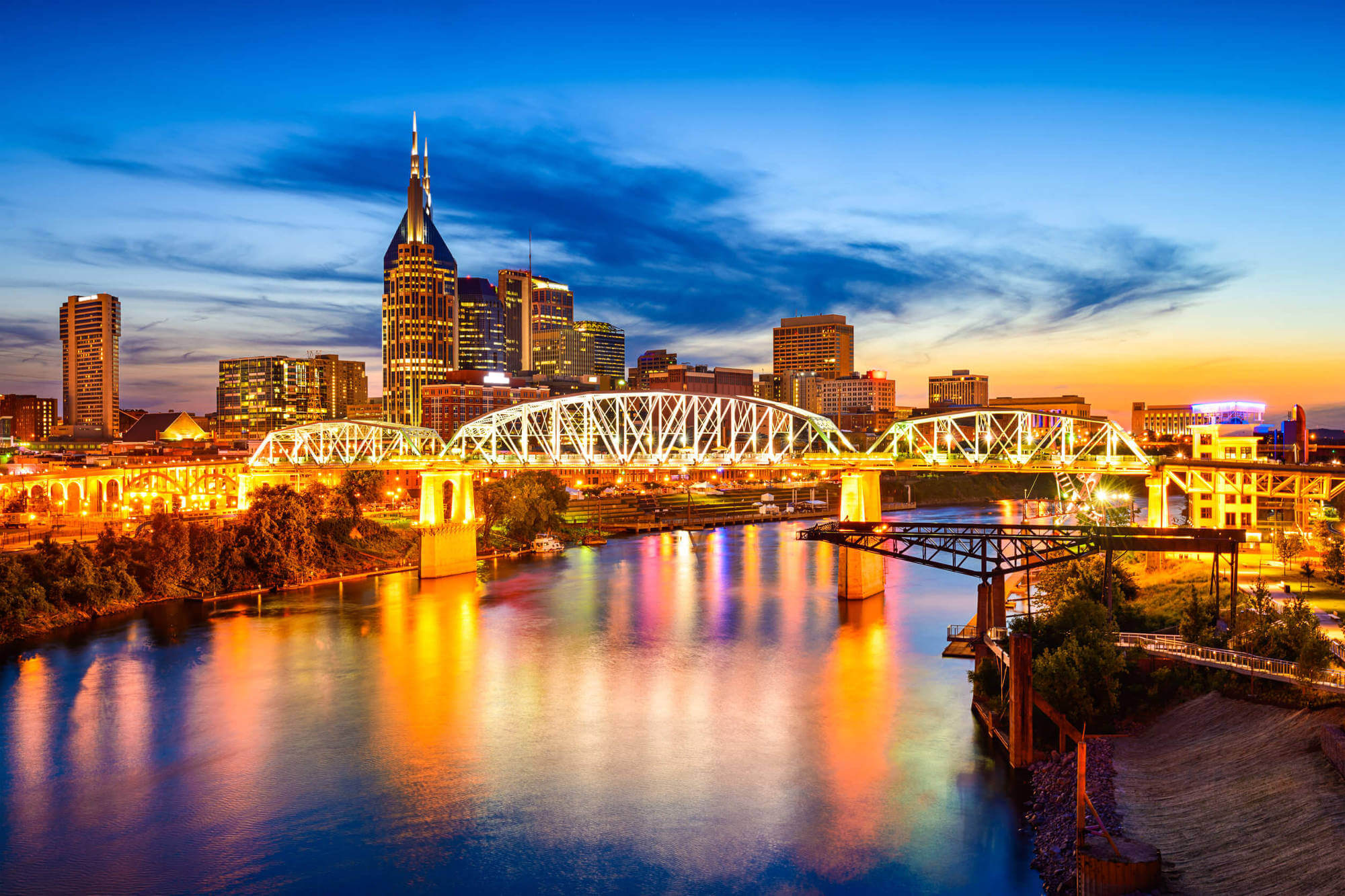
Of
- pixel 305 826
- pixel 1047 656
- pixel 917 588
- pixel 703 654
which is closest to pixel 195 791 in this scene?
pixel 305 826

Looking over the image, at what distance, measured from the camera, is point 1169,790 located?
22.9 m

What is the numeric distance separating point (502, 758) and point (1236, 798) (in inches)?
829

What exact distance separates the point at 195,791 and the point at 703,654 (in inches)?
907

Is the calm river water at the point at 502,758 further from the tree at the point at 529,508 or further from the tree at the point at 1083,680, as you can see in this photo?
the tree at the point at 529,508

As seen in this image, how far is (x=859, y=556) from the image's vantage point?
57.8m

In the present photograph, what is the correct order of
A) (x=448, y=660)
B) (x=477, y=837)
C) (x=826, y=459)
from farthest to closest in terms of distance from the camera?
1. (x=826, y=459)
2. (x=448, y=660)
3. (x=477, y=837)

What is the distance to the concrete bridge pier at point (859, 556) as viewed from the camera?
5766 centimetres

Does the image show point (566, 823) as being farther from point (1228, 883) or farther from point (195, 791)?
point (1228, 883)

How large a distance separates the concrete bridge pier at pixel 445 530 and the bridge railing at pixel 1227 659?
4981 cm

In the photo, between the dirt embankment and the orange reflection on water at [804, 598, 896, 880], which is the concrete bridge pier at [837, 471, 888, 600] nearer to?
the orange reflection on water at [804, 598, 896, 880]

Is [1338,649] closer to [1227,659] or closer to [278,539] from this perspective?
[1227,659]

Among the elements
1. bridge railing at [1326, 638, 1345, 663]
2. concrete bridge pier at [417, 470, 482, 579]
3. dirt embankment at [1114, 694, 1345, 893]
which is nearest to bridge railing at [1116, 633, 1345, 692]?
dirt embankment at [1114, 694, 1345, 893]

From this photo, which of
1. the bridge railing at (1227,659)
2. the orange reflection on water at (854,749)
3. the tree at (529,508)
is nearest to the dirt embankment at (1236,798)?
the bridge railing at (1227,659)

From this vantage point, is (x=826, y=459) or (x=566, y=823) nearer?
(x=566, y=823)
